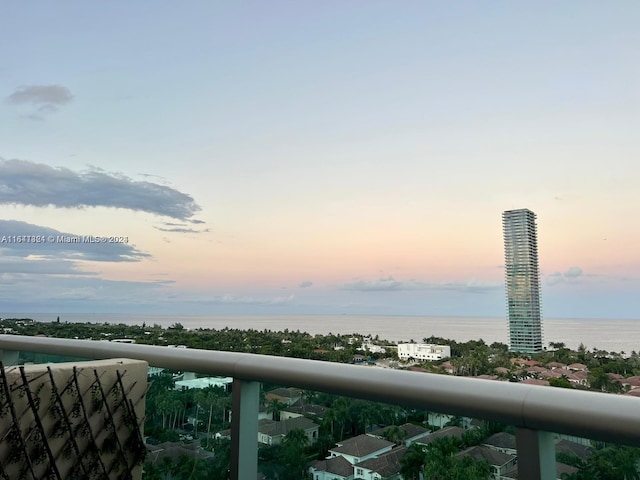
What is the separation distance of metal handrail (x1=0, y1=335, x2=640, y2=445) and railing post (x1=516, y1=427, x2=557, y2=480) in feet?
0.13

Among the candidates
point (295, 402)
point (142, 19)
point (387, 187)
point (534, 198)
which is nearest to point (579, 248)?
point (534, 198)

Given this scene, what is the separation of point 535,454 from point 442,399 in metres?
0.22

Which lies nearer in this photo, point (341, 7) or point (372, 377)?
point (372, 377)

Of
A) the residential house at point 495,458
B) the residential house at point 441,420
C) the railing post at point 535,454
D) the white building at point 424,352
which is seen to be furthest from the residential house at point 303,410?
the white building at point 424,352

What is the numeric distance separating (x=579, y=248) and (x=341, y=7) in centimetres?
1284

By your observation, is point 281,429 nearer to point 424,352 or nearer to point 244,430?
point 244,430

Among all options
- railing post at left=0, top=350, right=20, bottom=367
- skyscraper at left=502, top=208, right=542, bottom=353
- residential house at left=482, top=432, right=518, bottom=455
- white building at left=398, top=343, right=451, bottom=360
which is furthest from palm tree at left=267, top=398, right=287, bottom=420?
skyscraper at left=502, top=208, right=542, bottom=353

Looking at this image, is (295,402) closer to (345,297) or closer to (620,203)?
(345,297)

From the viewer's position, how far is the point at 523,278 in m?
8.12

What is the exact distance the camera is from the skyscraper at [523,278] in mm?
6543

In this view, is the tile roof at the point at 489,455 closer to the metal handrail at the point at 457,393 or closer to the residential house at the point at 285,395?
the metal handrail at the point at 457,393

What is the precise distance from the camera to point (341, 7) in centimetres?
1046

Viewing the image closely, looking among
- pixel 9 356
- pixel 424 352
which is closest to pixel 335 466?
pixel 424 352

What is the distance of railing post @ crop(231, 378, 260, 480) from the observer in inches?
67.5
